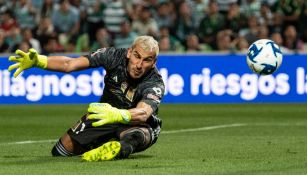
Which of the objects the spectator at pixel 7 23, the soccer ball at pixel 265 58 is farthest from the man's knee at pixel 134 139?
the spectator at pixel 7 23

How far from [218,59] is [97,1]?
533 cm

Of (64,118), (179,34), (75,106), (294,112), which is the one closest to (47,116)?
(64,118)

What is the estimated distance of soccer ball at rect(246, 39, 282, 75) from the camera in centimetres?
1323

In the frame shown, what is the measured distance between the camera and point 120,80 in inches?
420

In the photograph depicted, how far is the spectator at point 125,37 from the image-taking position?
25516mm

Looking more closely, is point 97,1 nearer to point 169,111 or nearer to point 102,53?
point 169,111

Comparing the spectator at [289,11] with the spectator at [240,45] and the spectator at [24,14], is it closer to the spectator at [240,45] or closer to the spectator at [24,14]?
the spectator at [240,45]

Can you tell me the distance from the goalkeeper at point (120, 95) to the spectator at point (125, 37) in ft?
47.4

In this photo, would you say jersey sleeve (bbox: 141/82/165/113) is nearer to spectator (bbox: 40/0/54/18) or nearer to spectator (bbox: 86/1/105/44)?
spectator (bbox: 86/1/105/44)

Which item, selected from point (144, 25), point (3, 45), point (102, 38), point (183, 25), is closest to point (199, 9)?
point (183, 25)

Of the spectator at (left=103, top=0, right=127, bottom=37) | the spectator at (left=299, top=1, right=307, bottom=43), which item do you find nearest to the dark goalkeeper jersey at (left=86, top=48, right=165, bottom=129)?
the spectator at (left=299, top=1, right=307, bottom=43)

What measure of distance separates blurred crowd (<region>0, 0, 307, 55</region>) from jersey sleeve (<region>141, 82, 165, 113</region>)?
14.1 m

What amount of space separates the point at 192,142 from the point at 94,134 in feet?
9.82

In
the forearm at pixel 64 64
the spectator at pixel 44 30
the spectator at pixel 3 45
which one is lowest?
the spectator at pixel 3 45
